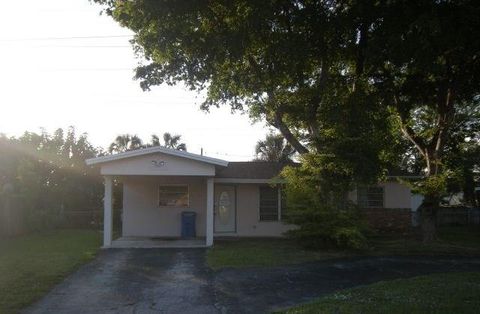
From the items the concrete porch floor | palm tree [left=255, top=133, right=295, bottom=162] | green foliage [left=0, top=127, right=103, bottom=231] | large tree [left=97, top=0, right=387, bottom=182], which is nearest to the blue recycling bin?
the concrete porch floor

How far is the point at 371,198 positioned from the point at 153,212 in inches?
364

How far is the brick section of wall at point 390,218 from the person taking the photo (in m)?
23.3

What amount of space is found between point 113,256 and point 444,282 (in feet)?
30.0

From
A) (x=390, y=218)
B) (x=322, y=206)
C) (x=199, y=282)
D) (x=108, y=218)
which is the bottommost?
(x=199, y=282)

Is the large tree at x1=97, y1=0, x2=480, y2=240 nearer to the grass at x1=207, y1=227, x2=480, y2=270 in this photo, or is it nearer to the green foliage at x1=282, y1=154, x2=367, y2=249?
the green foliage at x1=282, y1=154, x2=367, y2=249

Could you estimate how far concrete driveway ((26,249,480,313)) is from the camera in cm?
952

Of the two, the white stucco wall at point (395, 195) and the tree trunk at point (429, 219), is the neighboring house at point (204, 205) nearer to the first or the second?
the white stucco wall at point (395, 195)

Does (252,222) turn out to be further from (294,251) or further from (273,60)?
(273,60)

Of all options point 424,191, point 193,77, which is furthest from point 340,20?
point 424,191

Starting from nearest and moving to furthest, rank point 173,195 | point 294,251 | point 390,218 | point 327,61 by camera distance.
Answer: point 294,251
point 327,61
point 173,195
point 390,218

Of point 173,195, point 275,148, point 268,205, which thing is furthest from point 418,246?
point 275,148

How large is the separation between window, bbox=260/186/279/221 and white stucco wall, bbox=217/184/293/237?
17 centimetres

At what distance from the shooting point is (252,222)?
2258cm

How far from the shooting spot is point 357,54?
18.2m
